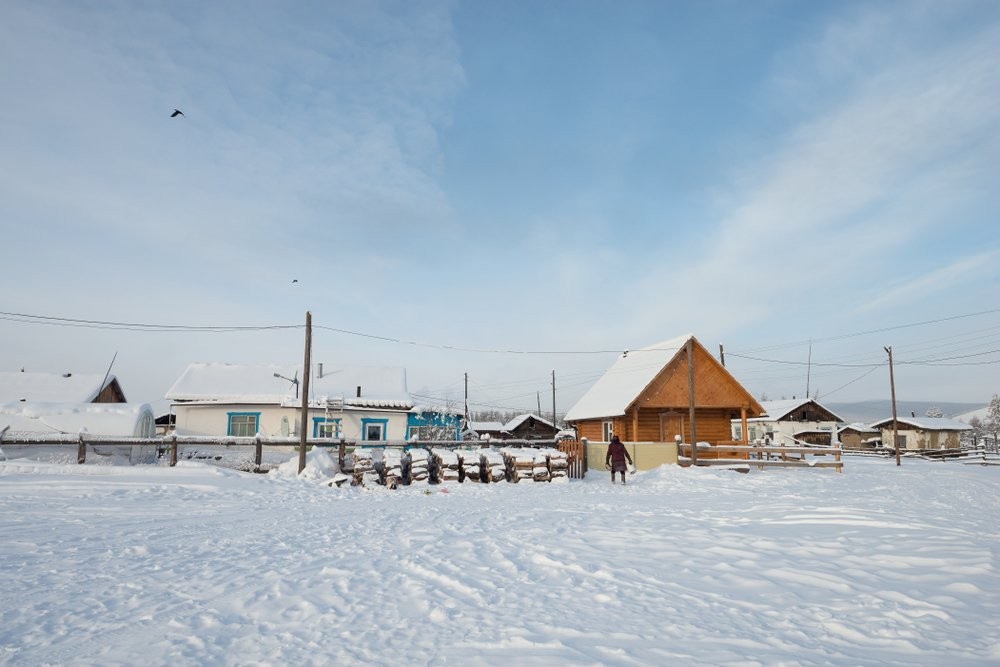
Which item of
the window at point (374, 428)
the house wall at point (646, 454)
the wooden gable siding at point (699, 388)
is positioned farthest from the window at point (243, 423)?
the wooden gable siding at point (699, 388)

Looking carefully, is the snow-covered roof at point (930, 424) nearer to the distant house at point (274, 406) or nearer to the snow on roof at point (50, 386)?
the distant house at point (274, 406)

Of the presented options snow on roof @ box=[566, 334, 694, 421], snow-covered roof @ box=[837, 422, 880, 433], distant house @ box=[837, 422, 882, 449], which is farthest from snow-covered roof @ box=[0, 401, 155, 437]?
snow-covered roof @ box=[837, 422, 880, 433]

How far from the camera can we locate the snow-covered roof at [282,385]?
2892cm

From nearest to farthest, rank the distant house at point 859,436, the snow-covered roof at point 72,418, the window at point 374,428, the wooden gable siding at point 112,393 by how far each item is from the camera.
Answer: the snow-covered roof at point 72,418, the window at point 374,428, the wooden gable siding at point 112,393, the distant house at point 859,436

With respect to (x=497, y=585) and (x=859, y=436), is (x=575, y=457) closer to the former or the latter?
(x=497, y=585)

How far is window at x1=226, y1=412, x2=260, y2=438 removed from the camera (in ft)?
95.3

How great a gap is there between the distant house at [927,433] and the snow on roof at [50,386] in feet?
230

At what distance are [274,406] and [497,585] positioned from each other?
25844 mm

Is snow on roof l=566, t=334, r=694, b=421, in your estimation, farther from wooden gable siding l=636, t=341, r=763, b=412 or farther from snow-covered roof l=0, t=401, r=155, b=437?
snow-covered roof l=0, t=401, r=155, b=437

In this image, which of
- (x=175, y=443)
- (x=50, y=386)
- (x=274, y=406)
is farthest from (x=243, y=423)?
(x=175, y=443)

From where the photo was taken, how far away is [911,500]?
43.7ft

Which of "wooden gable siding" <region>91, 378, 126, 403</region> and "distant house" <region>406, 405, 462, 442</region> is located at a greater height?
"wooden gable siding" <region>91, 378, 126, 403</region>

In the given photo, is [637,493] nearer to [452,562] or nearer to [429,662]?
[452,562]

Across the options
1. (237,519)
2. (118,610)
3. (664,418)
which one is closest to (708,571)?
(118,610)
